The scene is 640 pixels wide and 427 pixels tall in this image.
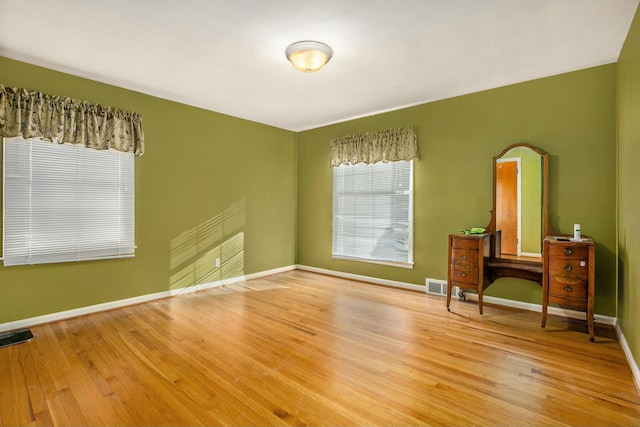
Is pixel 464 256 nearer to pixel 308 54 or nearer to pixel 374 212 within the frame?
pixel 374 212

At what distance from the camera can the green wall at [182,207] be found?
3.17 m

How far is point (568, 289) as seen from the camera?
2.82m

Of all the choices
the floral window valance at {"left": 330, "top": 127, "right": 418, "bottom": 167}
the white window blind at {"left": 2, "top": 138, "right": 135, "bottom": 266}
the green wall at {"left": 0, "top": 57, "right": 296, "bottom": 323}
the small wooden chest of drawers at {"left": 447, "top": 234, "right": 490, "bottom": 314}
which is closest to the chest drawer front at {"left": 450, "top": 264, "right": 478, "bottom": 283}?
the small wooden chest of drawers at {"left": 447, "top": 234, "right": 490, "bottom": 314}

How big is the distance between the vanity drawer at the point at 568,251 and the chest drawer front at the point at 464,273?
0.71 metres

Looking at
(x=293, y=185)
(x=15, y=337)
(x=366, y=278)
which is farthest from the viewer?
(x=293, y=185)

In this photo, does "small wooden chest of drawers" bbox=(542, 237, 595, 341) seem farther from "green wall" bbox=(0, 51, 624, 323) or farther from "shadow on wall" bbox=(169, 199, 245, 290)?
"shadow on wall" bbox=(169, 199, 245, 290)

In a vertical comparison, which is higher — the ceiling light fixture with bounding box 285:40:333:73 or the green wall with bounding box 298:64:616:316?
the ceiling light fixture with bounding box 285:40:333:73

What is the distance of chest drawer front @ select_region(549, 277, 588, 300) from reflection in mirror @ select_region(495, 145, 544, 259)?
1.75 ft

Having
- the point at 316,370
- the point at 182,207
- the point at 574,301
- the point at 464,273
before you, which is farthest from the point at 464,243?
the point at 182,207

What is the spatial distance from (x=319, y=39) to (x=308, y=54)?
0.15 metres

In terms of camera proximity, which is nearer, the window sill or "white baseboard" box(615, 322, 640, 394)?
"white baseboard" box(615, 322, 640, 394)

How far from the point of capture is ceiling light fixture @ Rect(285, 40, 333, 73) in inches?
105

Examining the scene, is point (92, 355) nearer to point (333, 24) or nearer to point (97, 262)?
point (97, 262)

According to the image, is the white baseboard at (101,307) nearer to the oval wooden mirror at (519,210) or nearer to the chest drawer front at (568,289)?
the oval wooden mirror at (519,210)
